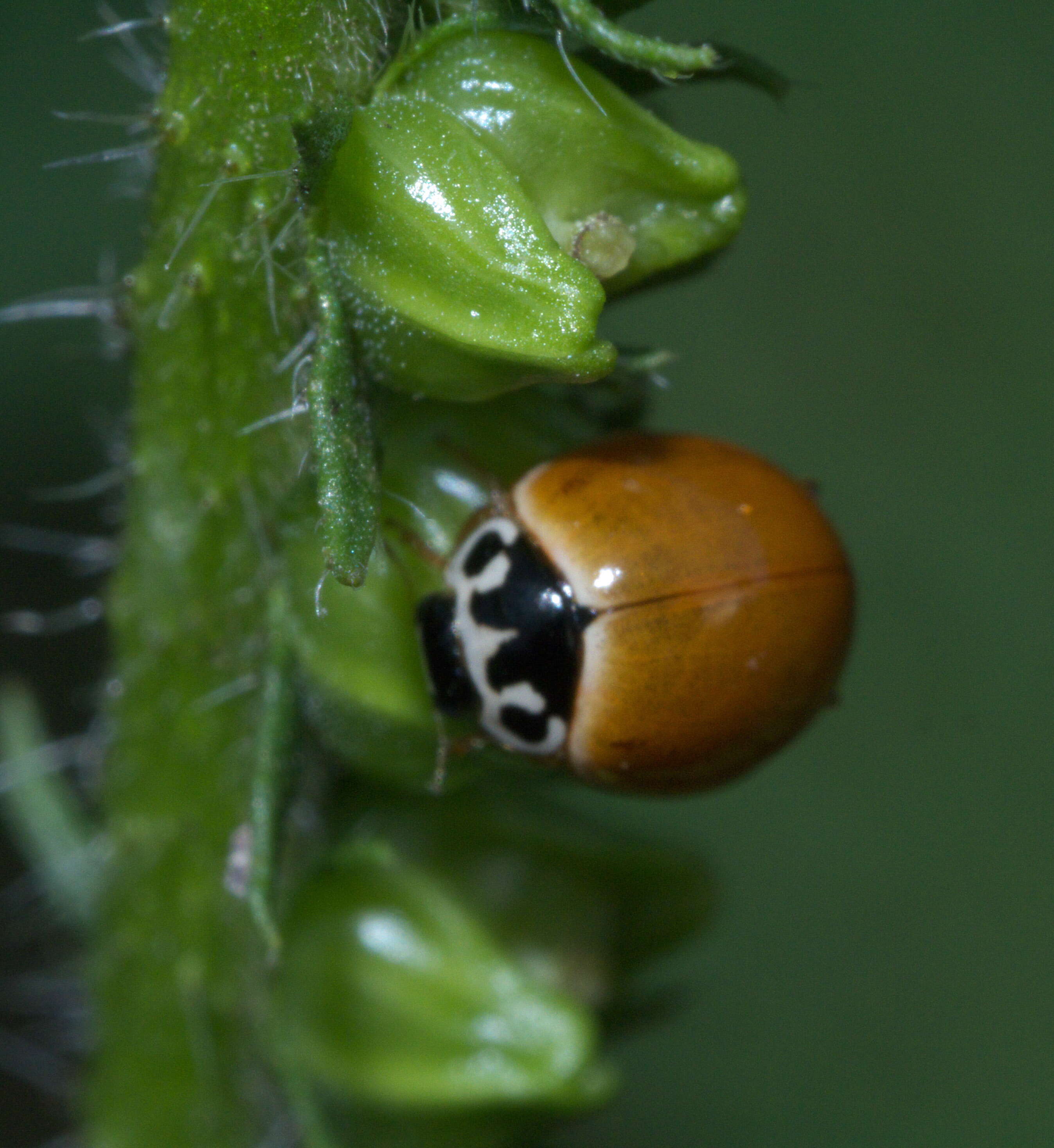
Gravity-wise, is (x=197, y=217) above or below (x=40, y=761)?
above

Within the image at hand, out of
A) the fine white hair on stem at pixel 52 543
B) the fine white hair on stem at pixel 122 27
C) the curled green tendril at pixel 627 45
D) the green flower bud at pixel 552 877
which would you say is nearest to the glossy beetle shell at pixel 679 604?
the green flower bud at pixel 552 877

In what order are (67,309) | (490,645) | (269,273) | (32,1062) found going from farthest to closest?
(32,1062), (67,309), (490,645), (269,273)

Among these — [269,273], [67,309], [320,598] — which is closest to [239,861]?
[320,598]

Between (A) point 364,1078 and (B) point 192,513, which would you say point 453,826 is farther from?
(B) point 192,513

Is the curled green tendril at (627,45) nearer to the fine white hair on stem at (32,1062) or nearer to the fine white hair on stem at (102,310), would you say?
the fine white hair on stem at (102,310)

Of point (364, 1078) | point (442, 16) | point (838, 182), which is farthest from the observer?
point (838, 182)

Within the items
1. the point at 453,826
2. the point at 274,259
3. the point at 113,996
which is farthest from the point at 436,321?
the point at 113,996

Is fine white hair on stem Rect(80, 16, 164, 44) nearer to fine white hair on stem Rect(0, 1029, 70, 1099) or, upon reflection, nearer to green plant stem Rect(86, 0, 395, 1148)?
green plant stem Rect(86, 0, 395, 1148)

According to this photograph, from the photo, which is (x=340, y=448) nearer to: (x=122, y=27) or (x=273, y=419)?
(x=273, y=419)
